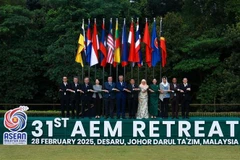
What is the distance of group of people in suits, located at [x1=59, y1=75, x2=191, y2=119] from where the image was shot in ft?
57.1

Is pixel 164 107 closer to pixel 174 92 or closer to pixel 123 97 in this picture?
pixel 174 92

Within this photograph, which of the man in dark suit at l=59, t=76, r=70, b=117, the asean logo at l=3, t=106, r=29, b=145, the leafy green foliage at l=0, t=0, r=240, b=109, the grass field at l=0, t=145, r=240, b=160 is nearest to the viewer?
the grass field at l=0, t=145, r=240, b=160

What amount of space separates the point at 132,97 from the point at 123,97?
31 cm

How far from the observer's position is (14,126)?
16.5m

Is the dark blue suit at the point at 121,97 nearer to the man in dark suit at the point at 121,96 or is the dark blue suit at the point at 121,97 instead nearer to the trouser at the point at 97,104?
the man in dark suit at the point at 121,96

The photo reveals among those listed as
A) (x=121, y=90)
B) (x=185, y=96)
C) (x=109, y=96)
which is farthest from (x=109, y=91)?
(x=185, y=96)

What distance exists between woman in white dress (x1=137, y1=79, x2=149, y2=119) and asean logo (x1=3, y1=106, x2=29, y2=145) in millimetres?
3799

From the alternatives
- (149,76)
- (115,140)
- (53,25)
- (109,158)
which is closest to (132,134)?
(115,140)

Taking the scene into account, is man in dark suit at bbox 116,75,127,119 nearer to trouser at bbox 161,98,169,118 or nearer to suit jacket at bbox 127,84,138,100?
suit jacket at bbox 127,84,138,100

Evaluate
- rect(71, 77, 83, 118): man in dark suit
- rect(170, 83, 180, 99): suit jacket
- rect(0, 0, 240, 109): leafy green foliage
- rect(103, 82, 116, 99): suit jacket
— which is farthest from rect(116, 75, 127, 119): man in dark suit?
rect(0, 0, 240, 109): leafy green foliage

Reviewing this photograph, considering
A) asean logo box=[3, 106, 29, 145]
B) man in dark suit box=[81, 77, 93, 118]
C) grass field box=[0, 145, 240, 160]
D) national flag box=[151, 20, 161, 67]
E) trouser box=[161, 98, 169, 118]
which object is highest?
national flag box=[151, 20, 161, 67]

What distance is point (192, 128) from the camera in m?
16.4

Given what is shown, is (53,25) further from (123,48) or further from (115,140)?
(115,140)

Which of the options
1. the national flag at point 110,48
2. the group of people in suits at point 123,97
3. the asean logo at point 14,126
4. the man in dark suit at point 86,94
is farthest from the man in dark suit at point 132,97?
the asean logo at point 14,126
